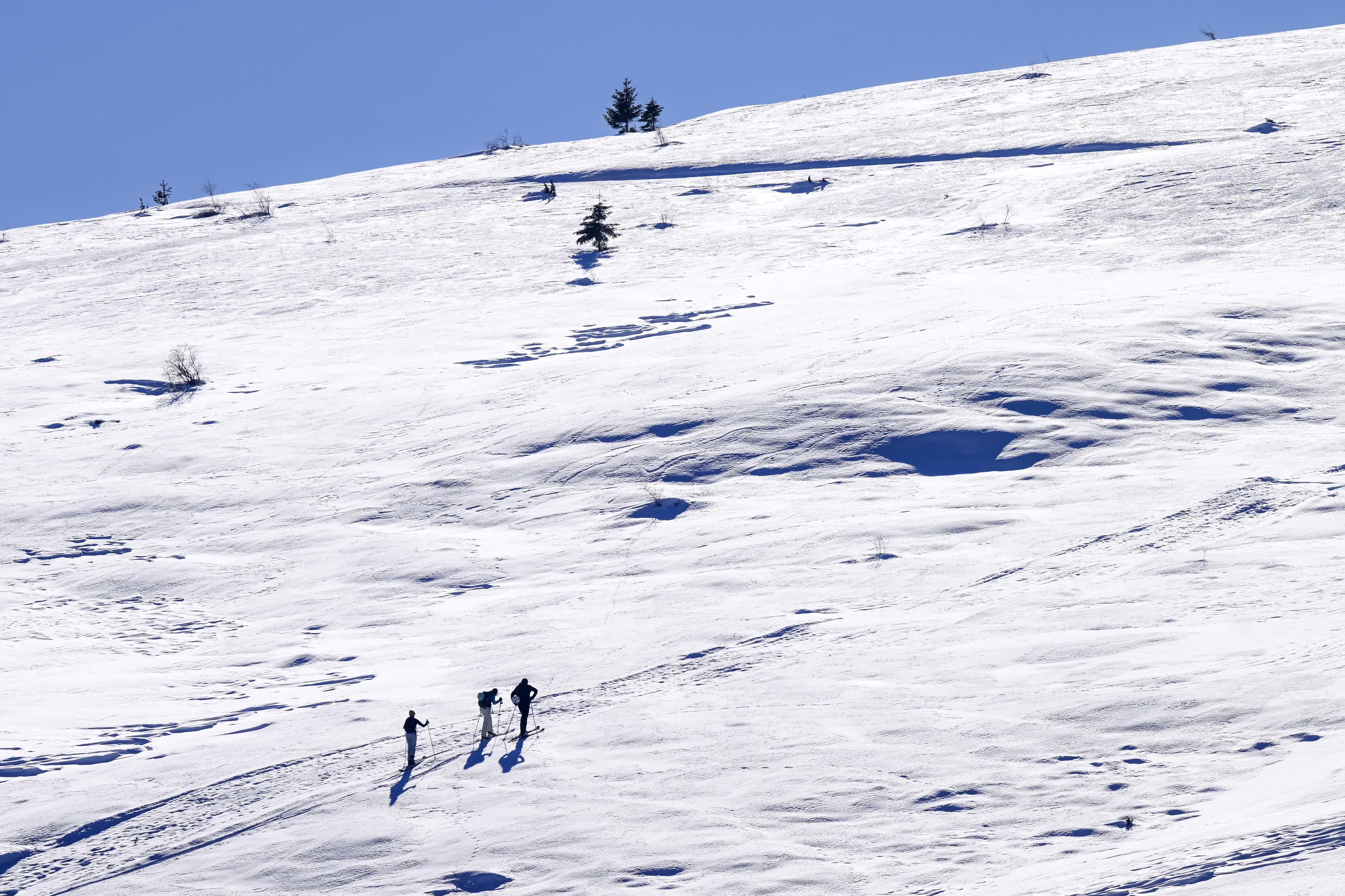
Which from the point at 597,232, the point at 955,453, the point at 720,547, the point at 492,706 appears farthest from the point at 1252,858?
the point at 597,232

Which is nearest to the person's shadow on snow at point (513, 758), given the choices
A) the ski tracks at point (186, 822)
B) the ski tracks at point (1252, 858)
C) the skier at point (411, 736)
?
the skier at point (411, 736)

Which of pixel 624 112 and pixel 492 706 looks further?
pixel 624 112

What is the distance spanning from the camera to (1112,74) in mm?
38531

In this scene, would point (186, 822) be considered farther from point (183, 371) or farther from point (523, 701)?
point (183, 371)

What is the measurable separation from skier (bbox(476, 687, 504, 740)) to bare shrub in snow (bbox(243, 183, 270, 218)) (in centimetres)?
2621

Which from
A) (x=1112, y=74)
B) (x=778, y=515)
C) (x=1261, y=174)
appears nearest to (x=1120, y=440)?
(x=778, y=515)

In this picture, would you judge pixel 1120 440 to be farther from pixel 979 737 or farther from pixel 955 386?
pixel 979 737

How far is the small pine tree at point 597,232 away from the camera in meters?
28.3

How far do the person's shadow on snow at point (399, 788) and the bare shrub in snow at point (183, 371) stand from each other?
1283 centimetres

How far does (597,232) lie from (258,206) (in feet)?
42.9

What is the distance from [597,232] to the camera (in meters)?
28.4

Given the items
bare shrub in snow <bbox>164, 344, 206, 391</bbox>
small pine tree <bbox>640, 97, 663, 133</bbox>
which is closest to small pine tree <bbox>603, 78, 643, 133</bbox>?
small pine tree <bbox>640, 97, 663, 133</bbox>

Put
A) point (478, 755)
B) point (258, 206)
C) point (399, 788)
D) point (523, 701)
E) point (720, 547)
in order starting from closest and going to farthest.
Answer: point (399, 788) < point (478, 755) < point (523, 701) < point (720, 547) < point (258, 206)

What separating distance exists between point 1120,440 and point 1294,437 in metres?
1.93
